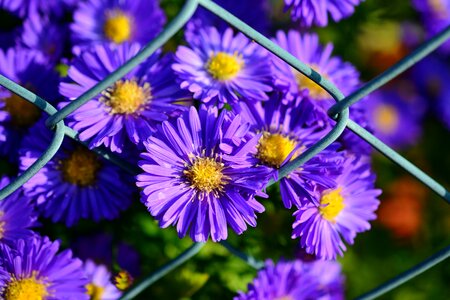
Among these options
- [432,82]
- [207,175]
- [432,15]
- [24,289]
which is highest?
[432,82]

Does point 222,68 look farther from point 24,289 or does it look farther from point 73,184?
point 24,289

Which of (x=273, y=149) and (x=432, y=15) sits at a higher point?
(x=432, y=15)

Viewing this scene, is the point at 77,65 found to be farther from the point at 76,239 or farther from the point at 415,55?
the point at 415,55

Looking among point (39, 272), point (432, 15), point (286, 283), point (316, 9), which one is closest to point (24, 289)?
point (39, 272)

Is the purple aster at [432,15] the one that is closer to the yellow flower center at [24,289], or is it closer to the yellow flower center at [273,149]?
the yellow flower center at [273,149]

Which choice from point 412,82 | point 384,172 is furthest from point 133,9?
point 412,82

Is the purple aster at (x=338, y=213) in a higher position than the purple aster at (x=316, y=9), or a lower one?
lower

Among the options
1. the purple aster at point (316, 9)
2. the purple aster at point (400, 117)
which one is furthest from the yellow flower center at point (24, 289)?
the purple aster at point (400, 117)
